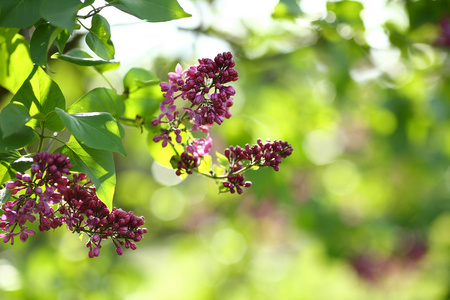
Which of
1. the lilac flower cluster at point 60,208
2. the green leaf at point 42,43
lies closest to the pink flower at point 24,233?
the lilac flower cluster at point 60,208

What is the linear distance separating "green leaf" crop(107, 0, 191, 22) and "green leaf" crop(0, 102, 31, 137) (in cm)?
10

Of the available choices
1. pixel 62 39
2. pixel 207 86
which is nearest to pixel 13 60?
pixel 62 39

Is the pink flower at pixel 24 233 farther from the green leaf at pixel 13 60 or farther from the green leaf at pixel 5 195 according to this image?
the green leaf at pixel 13 60

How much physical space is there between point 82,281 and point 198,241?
33.4 inches

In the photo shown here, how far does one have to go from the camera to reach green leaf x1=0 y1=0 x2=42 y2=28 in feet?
1.13

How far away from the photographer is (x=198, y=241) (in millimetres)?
2305

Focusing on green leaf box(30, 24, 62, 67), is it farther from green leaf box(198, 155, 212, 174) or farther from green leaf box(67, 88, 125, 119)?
green leaf box(198, 155, 212, 174)

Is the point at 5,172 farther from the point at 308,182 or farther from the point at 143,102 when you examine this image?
the point at 308,182

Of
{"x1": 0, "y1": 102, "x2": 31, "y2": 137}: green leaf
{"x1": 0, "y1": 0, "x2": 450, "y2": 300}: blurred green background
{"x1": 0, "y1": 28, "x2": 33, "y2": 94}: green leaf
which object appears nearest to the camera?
{"x1": 0, "y1": 102, "x2": 31, "y2": 137}: green leaf

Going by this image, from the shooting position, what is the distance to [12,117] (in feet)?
1.02

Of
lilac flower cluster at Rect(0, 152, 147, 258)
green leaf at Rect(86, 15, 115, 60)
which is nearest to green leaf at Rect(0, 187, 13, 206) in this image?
lilac flower cluster at Rect(0, 152, 147, 258)

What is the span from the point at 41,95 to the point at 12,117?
0.05m

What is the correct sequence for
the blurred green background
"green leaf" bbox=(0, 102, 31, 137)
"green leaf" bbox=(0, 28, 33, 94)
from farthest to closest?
the blurred green background
"green leaf" bbox=(0, 28, 33, 94)
"green leaf" bbox=(0, 102, 31, 137)

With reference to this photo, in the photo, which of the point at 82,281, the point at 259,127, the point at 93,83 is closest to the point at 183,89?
the point at 259,127
